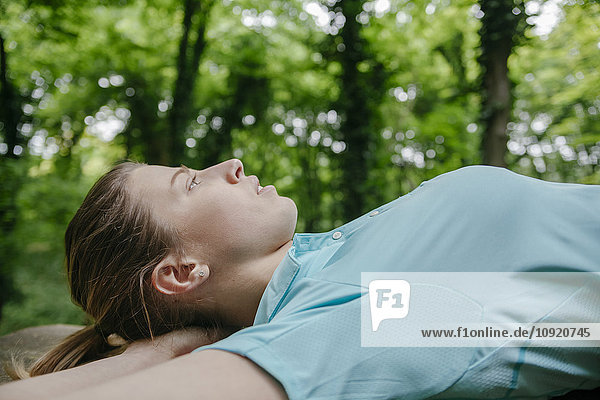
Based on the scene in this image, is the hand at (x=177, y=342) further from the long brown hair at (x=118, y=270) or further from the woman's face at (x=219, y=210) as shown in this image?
the woman's face at (x=219, y=210)

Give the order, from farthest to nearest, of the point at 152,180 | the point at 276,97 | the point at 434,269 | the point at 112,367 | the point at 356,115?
the point at 276,97
the point at 356,115
the point at 152,180
the point at 112,367
the point at 434,269

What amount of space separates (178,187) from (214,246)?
0.25 metres

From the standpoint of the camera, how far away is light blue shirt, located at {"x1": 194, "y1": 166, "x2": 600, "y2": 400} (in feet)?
3.06

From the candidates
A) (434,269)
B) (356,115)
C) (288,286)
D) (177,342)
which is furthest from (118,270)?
(356,115)

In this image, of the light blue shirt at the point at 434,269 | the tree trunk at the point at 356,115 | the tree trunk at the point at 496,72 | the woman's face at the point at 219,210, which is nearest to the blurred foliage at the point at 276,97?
the tree trunk at the point at 356,115

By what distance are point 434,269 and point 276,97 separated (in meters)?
8.18

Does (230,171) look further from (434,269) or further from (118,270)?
(434,269)

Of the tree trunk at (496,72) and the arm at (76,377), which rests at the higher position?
the tree trunk at (496,72)

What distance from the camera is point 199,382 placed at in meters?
0.83

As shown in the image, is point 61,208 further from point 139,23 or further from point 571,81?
point 571,81

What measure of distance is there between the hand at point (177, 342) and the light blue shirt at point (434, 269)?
0.25 metres

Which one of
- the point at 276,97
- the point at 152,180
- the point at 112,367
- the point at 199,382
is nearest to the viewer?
the point at 199,382

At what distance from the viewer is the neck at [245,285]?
55.8 inches

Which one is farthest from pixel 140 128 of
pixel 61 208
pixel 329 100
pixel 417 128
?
pixel 417 128
